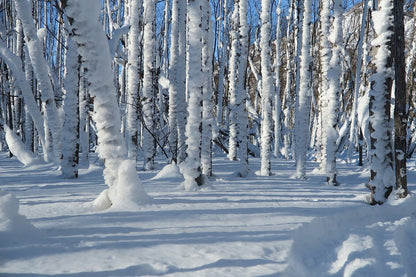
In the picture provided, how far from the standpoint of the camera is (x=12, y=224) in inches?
110

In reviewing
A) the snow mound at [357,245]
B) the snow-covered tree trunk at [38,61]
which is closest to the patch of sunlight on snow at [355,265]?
the snow mound at [357,245]

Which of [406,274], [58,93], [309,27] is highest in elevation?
[309,27]

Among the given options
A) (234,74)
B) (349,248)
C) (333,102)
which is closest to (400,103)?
(333,102)

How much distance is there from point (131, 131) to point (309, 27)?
5.42 m

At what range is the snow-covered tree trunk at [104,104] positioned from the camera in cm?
358

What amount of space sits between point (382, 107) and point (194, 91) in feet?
9.78

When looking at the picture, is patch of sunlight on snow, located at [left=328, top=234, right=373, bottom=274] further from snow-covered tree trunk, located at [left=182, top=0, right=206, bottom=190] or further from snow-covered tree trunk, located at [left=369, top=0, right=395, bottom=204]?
snow-covered tree trunk, located at [left=182, top=0, right=206, bottom=190]

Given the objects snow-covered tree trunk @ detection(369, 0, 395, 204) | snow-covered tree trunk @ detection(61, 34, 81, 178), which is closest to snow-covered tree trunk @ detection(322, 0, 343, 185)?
snow-covered tree trunk @ detection(369, 0, 395, 204)

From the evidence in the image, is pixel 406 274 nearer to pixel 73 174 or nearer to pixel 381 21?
pixel 381 21

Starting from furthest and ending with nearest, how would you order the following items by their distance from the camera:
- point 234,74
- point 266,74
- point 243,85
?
1. point 234,74
2. point 266,74
3. point 243,85

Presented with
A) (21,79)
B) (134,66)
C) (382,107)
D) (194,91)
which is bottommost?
(382,107)

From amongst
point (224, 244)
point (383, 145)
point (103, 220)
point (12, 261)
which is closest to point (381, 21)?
point (383, 145)

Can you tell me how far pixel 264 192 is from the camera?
5.68 metres

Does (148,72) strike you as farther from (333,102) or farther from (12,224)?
(12,224)
